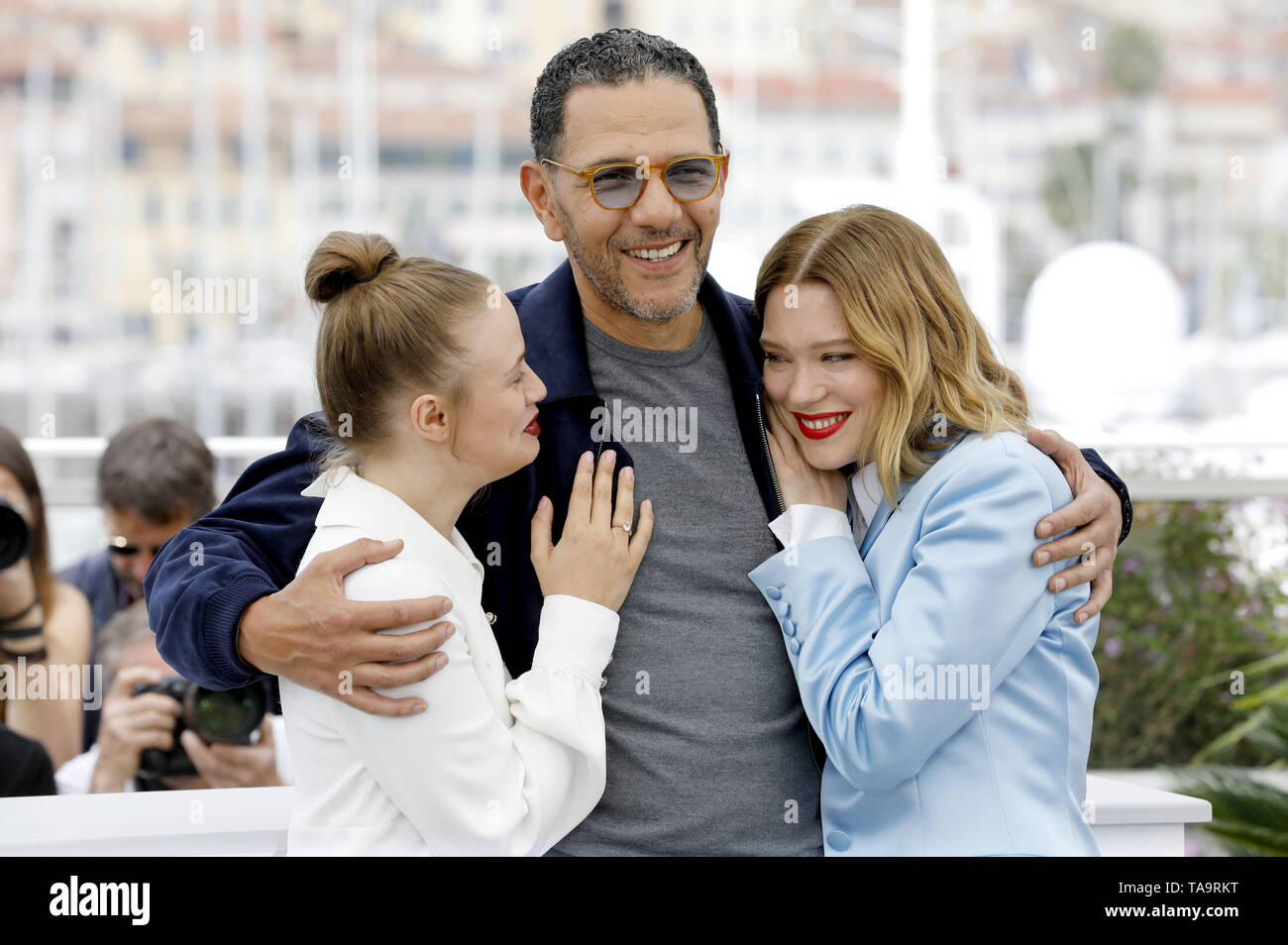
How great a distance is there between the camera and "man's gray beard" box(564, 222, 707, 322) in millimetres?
1514

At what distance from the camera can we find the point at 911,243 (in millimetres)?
1482

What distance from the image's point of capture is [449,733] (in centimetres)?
119

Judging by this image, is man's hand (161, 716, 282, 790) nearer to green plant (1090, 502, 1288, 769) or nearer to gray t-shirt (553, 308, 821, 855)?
gray t-shirt (553, 308, 821, 855)

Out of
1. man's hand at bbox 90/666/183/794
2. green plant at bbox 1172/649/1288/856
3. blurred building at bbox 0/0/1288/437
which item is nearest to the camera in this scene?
man's hand at bbox 90/666/183/794

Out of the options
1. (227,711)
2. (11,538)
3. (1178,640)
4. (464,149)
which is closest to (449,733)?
(227,711)

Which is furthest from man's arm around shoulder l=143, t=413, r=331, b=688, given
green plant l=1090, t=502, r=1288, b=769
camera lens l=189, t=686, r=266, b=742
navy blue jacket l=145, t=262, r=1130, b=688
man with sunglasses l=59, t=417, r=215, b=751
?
green plant l=1090, t=502, r=1288, b=769

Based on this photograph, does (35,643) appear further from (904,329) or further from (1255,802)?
(1255,802)

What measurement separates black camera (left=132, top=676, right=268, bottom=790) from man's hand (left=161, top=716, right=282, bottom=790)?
2 cm

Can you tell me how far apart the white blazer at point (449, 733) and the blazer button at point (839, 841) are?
303 mm

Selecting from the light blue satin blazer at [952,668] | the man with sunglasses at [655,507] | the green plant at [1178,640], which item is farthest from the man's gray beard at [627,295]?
the green plant at [1178,640]

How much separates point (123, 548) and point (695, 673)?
1782mm
